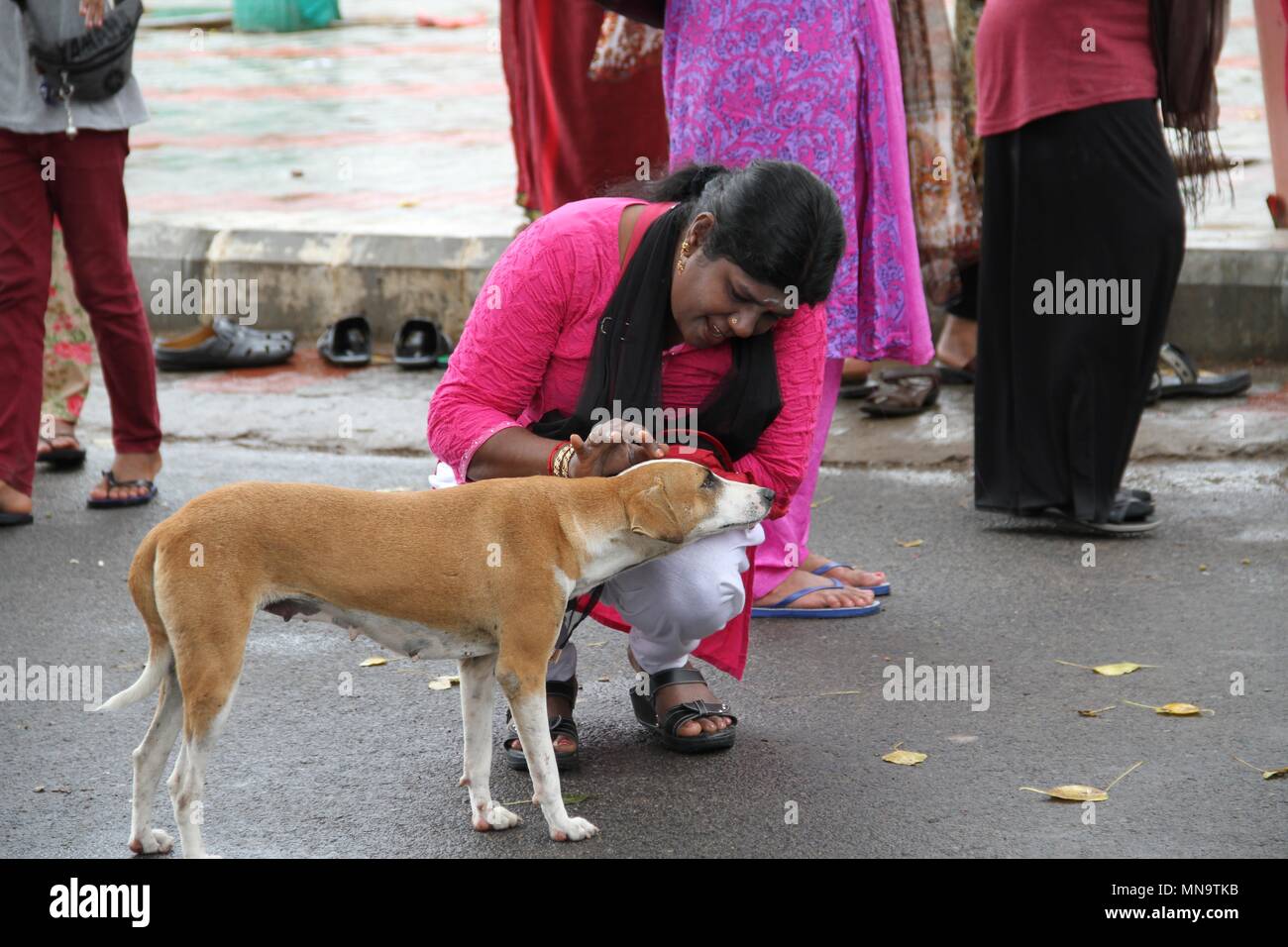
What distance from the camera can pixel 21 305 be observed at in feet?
17.5

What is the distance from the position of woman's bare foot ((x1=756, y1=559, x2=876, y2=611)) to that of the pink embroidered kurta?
0.92 meters

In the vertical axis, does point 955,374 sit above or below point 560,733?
above

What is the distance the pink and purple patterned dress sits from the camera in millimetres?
4363

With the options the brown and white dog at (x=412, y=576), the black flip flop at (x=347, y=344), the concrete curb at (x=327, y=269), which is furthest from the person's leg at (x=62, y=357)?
the brown and white dog at (x=412, y=576)

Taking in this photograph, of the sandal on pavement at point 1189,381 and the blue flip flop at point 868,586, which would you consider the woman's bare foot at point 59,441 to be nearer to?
the blue flip flop at point 868,586

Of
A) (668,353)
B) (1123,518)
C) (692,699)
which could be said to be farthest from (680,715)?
(1123,518)

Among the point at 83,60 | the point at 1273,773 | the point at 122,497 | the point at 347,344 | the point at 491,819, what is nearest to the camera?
the point at 491,819

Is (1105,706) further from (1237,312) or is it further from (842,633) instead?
(1237,312)

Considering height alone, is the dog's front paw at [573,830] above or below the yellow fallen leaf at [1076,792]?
above

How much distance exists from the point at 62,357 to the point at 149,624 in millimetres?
3532

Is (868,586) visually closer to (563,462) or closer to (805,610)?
(805,610)

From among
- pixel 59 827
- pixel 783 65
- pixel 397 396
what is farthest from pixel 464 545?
pixel 397 396

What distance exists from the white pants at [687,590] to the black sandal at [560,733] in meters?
Answer: 0.23

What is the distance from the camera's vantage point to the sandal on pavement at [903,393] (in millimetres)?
6266
